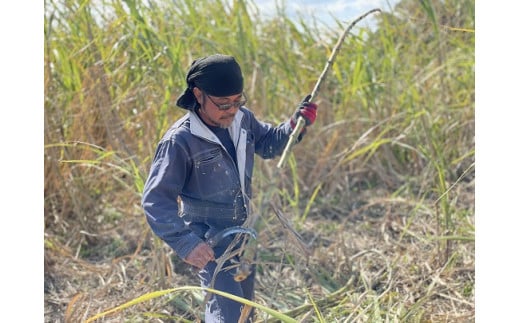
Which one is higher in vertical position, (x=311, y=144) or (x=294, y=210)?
(x=311, y=144)

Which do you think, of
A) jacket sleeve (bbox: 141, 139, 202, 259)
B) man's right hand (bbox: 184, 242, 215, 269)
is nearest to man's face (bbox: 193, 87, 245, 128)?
jacket sleeve (bbox: 141, 139, 202, 259)

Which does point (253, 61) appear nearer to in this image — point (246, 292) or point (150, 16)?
point (150, 16)

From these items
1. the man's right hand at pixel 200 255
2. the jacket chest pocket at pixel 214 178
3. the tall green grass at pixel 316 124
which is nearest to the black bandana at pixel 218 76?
the jacket chest pocket at pixel 214 178

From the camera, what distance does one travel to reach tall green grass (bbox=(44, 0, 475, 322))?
2.35 meters

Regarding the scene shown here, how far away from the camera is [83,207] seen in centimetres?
269

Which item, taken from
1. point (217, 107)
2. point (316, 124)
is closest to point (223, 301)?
point (217, 107)

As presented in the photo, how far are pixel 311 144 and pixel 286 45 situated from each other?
48 centimetres

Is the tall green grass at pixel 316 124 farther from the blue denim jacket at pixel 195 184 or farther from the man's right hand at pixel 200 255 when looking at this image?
the man's right hand at pixel 200 255

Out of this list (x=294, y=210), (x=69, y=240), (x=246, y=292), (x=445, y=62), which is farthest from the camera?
(x=445, y=62)

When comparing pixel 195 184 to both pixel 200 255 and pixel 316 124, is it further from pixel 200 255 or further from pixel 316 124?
pixel 316 124

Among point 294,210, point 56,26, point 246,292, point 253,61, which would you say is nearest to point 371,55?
point 253,61

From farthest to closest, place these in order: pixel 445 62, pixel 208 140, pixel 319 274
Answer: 1. pixel 445 62
2. pixel 319 274
3. pixel 208 140

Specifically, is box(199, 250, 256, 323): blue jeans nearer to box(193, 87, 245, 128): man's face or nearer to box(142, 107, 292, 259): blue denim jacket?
box(142, 107, 292, 259): blue denim jacket
